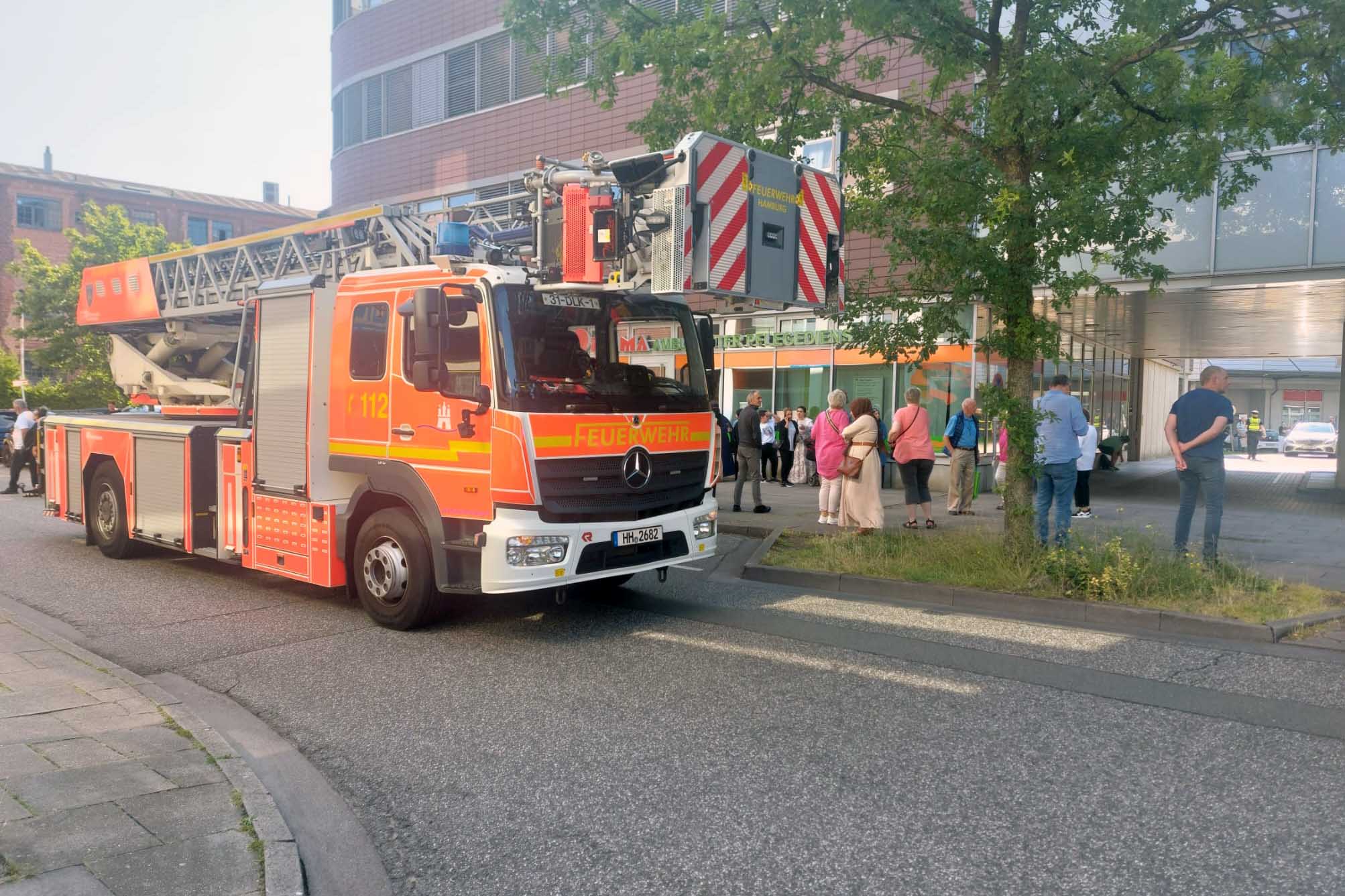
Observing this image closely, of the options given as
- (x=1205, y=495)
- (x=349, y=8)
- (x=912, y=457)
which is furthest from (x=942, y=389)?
(x=349, y=8)

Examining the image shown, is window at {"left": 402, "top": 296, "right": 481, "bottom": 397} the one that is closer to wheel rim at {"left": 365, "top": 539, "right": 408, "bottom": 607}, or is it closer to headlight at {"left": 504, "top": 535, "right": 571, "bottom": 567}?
headlight at {"left": 504, "top": 535, "right": 571, "bottom": 567}

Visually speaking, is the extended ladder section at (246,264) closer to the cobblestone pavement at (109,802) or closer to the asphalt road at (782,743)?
the asphalt road at (782,743)

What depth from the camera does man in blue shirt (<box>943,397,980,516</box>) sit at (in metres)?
14.0

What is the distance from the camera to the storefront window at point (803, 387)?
2108cm

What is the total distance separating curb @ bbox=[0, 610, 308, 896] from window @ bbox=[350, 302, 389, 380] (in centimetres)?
248

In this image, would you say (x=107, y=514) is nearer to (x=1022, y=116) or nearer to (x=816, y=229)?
(x=816, y=229)

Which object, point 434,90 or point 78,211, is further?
point 78,211

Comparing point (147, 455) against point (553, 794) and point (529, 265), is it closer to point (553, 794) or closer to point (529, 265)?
point (529, 265)

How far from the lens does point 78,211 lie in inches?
2141

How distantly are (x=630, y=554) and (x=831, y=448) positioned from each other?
5872mm

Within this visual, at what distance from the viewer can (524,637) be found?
698 cm

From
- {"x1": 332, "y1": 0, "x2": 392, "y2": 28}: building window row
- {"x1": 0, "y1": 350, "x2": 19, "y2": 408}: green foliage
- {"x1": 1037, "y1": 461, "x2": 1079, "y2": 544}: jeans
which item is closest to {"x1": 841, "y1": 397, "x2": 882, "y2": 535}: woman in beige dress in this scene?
{"x1": 1037, "y1": 461, "x2": 1079, "y2": 544}: jeans

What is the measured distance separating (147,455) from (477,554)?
4.82m

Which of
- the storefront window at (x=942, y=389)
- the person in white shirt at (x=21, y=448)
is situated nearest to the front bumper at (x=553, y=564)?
the storefront window at (x=942, y=389)
